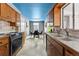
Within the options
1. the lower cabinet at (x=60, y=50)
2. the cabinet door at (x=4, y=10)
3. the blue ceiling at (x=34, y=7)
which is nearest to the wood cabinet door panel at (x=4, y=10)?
the cabinet door at (x=4, y=10)

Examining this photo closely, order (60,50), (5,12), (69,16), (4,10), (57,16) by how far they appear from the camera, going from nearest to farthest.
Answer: (60,50) → (4,10) → (5,12) → (69,16) → (57,16)

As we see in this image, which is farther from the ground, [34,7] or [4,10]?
[34,7]

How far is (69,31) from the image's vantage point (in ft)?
11.7

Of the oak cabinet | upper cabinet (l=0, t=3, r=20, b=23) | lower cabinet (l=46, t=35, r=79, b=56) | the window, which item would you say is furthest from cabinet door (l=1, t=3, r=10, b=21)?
the window

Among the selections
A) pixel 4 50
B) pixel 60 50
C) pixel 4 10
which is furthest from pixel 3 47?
pixel 60 50

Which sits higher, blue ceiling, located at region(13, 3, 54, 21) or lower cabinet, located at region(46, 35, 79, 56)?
blue ceiling, located at region(13, 3, 54, 21)

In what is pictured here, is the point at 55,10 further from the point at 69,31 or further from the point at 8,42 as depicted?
the point at 8,42

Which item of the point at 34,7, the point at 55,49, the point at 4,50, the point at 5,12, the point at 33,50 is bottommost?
the point at 33,50

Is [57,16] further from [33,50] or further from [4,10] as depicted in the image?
[4,10]

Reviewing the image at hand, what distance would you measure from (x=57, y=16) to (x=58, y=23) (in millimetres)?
291

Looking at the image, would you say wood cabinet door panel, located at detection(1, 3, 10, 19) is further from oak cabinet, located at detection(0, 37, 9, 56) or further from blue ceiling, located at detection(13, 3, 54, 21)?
blue ceiling, located at detection(13, 3, 54, 21)

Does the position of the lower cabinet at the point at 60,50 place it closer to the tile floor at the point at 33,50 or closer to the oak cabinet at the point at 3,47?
the oak cabinet at the point at 3,47

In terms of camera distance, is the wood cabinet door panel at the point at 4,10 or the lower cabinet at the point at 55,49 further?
the wood cabinet door panel at the point at 4,10

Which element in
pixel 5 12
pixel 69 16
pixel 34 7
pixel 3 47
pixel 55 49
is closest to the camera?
pixel 55 49
